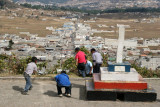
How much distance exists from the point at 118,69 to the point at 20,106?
2.21 meters

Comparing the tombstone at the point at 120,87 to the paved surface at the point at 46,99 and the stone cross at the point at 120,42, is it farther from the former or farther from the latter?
the stone cross at the point at 120,42

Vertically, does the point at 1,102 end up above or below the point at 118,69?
below

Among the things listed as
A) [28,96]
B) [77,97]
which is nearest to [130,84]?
[77,97]

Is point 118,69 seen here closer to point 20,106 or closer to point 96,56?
point 96,56

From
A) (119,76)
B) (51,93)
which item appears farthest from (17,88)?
(119,76)

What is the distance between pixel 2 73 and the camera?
8.48 metres

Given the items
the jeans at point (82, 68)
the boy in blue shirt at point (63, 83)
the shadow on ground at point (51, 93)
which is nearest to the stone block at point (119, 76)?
the boy in blue shirt at point (63, 83)

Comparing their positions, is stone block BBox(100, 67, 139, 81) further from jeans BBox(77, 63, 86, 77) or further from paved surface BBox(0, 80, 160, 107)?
jeans BBox(77, 63, 86, 77)

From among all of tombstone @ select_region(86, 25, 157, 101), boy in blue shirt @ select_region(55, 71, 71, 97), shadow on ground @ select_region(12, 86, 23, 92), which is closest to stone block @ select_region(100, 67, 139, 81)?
tombstone @ select_region(86, 25, 157, 101)

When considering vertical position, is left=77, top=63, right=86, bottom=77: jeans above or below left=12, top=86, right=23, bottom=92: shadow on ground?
above

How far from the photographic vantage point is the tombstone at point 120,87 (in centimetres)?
591

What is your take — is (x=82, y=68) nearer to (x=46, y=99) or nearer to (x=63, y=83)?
(x=63, y=83)

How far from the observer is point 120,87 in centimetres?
599

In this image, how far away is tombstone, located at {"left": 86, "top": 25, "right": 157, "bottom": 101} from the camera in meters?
5.91
